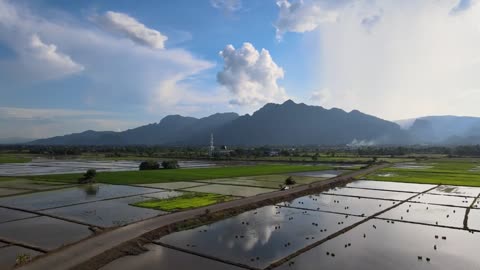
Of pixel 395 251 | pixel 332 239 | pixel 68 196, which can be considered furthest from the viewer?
pixel 68 196

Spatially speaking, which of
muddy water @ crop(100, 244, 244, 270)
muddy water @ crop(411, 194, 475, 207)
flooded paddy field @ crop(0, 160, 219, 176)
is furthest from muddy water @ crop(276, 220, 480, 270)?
flooded paddy field @ crop(0, 160, 219, 176)

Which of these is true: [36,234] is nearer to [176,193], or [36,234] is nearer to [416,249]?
[176,193]

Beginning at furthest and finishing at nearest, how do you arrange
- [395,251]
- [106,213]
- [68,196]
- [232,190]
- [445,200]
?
[232,190] → [68,196] → [445,200] → [106,213] → [395,251]

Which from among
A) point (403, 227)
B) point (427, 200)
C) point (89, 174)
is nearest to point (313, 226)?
point (403, 227)

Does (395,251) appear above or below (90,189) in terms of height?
below

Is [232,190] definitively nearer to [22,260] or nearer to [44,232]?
[44,232]

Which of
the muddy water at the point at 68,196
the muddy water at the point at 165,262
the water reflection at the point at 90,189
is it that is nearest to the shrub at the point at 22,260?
the muddy water at the point at 165,262

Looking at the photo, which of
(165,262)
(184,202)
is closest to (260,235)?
(165,262)

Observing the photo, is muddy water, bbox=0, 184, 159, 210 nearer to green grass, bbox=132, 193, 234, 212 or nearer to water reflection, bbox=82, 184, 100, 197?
water reflection, bbox=82, 184, 100, 197
